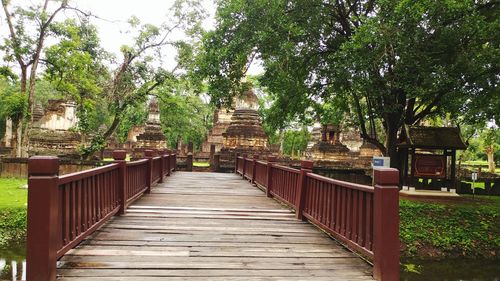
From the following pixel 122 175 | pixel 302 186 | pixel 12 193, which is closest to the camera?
pixel 122 175

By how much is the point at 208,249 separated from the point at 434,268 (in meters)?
8.72

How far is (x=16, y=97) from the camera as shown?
16703mm

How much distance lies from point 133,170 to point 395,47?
7.70 meters

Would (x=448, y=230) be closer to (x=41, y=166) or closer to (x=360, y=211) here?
(x=360, y=211)

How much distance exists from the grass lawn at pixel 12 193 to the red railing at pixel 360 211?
29.8 feet

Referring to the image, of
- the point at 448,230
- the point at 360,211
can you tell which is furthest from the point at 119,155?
the point at 448,230

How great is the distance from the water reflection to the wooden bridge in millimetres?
3308

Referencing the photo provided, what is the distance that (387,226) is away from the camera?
376cm

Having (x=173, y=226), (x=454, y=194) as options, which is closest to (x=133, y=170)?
(x=173, y=226)

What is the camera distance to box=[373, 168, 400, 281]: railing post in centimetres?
375

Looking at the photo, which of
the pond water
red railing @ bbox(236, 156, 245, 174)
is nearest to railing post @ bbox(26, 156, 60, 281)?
the pond water

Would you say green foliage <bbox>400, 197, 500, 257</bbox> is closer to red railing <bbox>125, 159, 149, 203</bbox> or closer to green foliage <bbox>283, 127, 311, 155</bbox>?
red railing <bbox>125, 159, 149, 203</bbox>

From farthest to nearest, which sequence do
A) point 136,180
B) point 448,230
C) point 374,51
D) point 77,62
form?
point 77,62 < point 448,230 < point 374,51 < point 136,180

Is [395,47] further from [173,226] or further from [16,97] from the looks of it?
[16,97]
